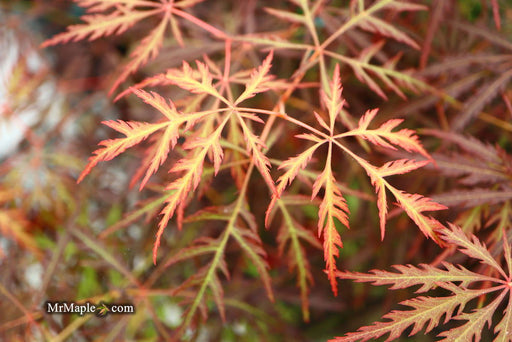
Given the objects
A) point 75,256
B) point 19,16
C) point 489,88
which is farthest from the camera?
point 19,16

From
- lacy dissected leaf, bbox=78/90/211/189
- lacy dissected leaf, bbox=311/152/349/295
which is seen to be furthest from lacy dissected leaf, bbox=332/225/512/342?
lacy dissected leaf, bbox=78/90/211/189

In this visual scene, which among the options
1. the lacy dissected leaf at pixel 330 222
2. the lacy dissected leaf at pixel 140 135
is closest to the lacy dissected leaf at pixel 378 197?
the lacy dissected leaf at pixel 330 222

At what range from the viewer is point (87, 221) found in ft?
3.45

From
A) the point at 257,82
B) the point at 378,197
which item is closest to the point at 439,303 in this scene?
the point at 378,197

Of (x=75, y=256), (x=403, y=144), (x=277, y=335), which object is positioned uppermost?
→ (x=403, y=144)

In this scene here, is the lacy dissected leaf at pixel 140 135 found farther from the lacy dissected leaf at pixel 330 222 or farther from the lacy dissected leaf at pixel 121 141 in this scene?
the lacy dissected leaf at pixel 330 222

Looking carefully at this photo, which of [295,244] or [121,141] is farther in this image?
[295,244]

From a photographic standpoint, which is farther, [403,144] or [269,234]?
[269,234]

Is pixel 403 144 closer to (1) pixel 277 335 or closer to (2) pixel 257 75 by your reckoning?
(2) pixel 257 75

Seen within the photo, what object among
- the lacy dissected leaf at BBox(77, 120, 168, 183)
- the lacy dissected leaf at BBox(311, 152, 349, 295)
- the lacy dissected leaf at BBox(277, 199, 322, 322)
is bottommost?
the lacy dissected leaf at BBox(277, 199, 322, 322)

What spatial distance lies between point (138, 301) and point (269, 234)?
0.48 metres

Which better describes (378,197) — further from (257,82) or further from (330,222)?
(257,82)

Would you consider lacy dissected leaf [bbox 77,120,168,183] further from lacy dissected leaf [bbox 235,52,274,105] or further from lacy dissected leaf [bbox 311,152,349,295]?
lacy dissected leaf [bbox 311,152,349,295]

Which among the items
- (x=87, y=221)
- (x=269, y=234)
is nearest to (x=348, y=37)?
(x=269, y=234)
